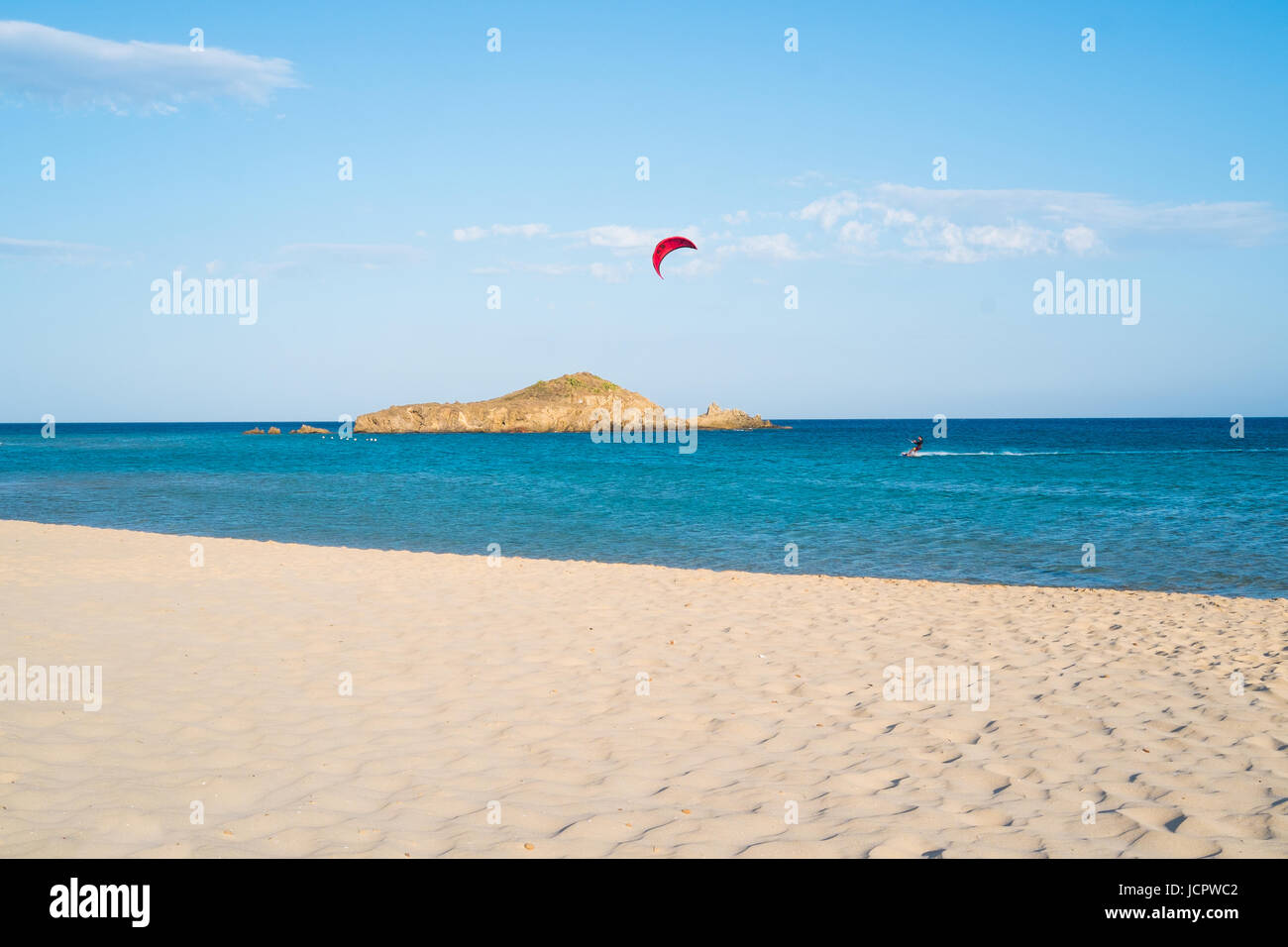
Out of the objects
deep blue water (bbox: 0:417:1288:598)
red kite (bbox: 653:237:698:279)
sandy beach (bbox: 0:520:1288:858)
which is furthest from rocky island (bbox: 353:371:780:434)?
sandy beach (bbox: 0:520:1288:858)

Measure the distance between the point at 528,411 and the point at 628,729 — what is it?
144 metres

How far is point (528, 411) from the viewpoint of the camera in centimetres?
14875

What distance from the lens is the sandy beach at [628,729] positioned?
4789 millimetres

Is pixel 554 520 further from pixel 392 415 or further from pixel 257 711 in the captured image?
pixel 392 415

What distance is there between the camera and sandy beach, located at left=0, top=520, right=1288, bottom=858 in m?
4.79

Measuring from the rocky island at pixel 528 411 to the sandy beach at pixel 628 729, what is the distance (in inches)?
5287

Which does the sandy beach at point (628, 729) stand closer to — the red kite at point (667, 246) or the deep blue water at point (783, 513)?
the deep blue water at point (783, 513)

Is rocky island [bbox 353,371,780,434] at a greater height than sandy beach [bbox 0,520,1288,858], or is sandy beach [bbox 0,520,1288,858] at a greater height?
rocky island [bbox 353,371,780,434]

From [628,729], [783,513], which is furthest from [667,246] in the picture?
[628,729]

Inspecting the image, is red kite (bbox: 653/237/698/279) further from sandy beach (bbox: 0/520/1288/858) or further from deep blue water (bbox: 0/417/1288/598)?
sandy beach (bbox: 0/520/1288/858)

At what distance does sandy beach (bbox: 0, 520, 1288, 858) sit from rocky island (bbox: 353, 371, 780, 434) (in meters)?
134

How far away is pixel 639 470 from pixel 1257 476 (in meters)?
33.6
